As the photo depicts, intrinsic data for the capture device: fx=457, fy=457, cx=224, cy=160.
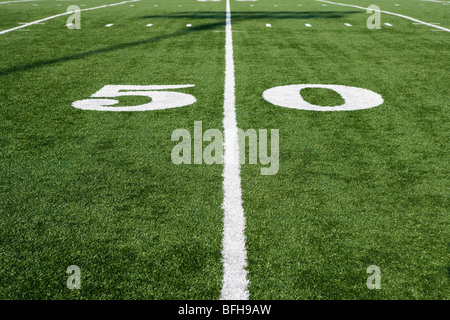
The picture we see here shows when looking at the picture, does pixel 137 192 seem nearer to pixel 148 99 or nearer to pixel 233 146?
pixel 233 146

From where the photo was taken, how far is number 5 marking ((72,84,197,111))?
17.0 feet

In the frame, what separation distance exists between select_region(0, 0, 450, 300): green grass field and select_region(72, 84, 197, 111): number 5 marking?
0.15m

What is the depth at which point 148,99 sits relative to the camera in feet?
18.1

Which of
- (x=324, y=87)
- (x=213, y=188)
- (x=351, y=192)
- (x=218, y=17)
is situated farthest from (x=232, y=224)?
(x=218, y=17)

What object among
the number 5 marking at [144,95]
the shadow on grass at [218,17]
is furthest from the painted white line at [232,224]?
the shadow on grass at [218,17]

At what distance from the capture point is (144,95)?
5684mm

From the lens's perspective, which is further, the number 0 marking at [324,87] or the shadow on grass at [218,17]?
the shadow on grass at [218,17]

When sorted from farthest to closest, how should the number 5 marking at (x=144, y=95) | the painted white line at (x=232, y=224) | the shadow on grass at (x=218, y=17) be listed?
1. the shadow on grass at (x=218, y=17)
2. the number 5 marking at (x=144, y=95)
3. the painted white line at (x=232, y=224)

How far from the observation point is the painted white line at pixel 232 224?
2.31 metres

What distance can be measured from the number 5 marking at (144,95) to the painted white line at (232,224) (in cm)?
79

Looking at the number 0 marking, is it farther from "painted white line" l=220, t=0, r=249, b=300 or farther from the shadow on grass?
the shadow on grass

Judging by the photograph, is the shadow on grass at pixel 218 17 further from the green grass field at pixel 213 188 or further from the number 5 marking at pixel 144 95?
the number 5 marking at pixel 144 95

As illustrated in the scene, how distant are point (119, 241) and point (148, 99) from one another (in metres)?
3.12
